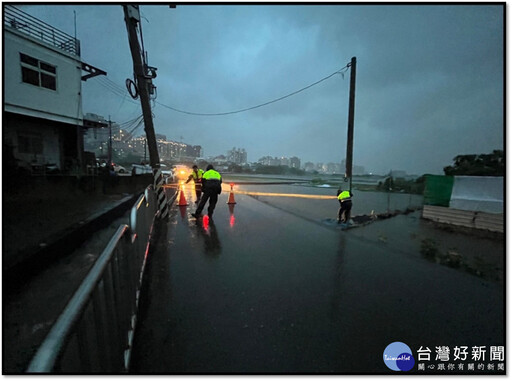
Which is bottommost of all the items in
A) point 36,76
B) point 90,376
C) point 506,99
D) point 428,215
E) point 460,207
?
point 90,376

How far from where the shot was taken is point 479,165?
6.35 ft

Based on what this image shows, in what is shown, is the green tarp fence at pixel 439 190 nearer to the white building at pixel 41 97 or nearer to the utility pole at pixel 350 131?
the utility pole at pixel 350 131

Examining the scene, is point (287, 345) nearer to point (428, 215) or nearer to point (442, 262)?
point (428, 215)

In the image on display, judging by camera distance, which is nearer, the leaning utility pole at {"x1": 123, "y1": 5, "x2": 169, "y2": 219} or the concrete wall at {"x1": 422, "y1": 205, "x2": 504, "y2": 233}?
the concrete wall at {"x1": 422, "y1": 205, "x2": 504, "y2": 233}

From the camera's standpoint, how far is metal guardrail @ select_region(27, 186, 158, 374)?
0.90 m

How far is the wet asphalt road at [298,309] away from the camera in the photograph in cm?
190

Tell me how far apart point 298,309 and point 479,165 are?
2.26 m

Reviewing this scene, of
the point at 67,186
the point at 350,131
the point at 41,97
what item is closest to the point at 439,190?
the point at 350,131

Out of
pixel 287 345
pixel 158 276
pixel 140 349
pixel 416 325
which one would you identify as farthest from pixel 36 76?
pixel 416 325

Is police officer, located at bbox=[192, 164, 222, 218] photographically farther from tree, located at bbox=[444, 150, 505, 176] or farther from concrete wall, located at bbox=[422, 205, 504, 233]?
tree, located at bbox=[444, 150, 505, 176]

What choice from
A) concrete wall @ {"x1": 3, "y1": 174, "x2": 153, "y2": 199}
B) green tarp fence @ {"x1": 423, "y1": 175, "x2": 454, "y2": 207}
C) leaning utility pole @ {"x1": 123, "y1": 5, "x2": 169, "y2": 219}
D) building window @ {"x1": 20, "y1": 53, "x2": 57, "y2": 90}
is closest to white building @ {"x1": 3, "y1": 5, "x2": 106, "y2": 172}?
building window @ {"x1": 20, "y1": 53, "x2": 57, "y2": 90}

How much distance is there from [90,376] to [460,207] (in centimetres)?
343

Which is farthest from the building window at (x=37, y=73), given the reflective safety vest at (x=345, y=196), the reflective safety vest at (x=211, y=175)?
the reflective safety vest at (x=345, y=196)

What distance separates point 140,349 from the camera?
1.94 meters
